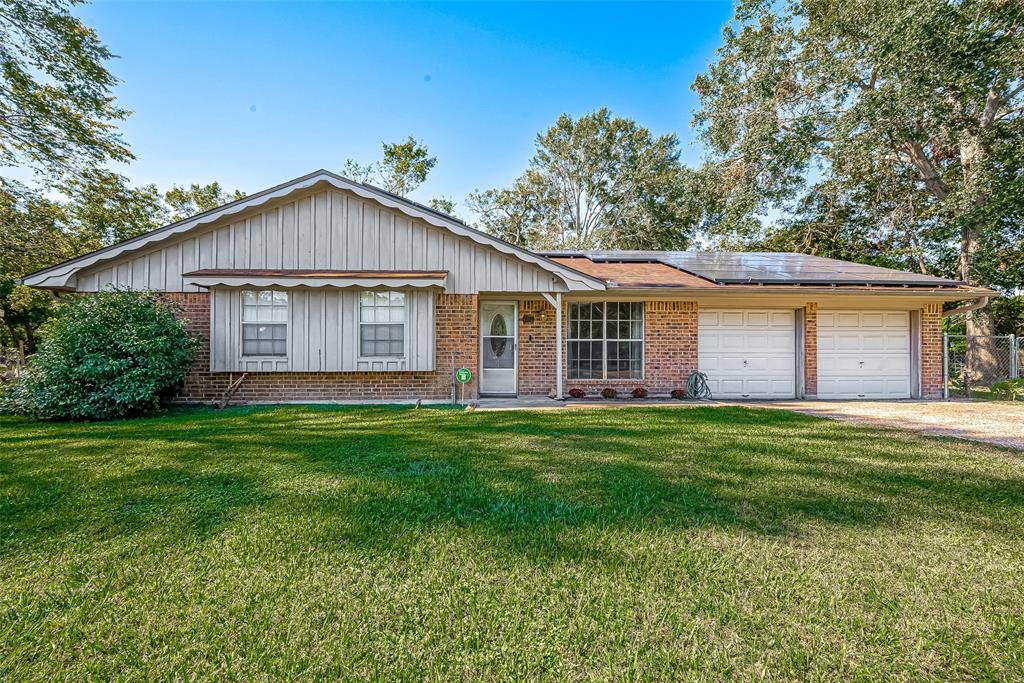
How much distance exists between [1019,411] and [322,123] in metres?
18.0

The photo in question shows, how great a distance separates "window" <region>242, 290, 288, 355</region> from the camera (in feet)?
30.7

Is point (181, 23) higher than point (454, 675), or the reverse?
point (181, 23)

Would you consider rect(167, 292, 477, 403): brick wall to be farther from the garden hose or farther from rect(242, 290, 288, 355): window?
the garden hose

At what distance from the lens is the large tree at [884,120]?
1243cm

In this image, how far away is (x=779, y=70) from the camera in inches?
675

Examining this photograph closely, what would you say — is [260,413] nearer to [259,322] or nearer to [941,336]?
[259,322]

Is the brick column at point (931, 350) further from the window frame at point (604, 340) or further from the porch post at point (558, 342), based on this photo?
the porch post at point (558, 342)

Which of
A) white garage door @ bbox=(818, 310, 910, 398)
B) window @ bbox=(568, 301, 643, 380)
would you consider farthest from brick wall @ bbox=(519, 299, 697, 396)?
white garage door @ bbox=(818, 310, 910, 398)

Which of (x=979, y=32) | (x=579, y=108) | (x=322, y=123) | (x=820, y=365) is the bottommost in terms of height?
(x=820, y=365)

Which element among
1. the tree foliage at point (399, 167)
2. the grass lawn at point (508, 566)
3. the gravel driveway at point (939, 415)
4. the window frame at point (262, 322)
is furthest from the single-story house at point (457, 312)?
the tree foliage at point (399, 167)

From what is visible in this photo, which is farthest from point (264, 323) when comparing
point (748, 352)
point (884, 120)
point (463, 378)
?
point (884, 120)

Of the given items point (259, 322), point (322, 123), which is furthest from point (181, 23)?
point (259, 322)

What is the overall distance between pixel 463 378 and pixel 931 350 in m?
11.2

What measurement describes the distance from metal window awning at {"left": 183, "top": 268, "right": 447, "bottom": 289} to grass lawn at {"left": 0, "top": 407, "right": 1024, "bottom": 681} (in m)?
4.58
